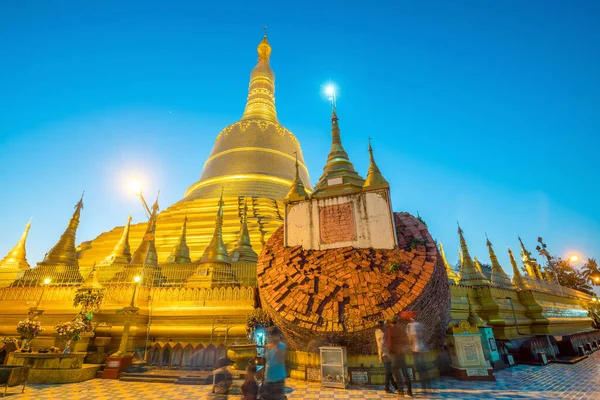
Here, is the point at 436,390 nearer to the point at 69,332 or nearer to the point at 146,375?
the point at 146,375

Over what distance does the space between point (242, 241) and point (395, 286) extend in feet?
34.5

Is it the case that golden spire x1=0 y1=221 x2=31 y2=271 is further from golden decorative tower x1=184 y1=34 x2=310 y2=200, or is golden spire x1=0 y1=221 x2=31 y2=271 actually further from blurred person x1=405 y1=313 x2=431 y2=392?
blurred person x1=405 y1=313 x2=431 y2=392

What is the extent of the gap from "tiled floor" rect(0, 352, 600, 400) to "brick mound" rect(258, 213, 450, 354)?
86 centimetres

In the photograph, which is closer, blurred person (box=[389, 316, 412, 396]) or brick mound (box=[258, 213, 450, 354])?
blurred person (box=[389, 316, 412, 396])

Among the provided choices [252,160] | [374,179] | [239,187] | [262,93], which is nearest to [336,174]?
[374,179]

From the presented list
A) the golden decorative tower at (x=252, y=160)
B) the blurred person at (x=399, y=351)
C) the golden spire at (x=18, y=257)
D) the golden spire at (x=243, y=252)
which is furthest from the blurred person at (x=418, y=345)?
the golden spire at (x=18, y=257)

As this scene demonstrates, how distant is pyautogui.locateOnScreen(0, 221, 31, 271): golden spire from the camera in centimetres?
1689

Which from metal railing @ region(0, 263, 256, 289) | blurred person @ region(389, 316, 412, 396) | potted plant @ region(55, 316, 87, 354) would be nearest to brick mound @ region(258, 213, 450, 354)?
blurred person @ region(389, 316, 412, 396)

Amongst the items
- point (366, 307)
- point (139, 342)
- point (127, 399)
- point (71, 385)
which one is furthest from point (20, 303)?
point (366, 307)

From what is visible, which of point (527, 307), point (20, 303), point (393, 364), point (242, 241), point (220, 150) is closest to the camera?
point (393, 364)

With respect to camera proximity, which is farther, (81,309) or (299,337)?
(81,309)

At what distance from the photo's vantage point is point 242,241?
1530cm

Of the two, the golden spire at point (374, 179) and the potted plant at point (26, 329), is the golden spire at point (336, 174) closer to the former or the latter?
the golden spire at point (374, 179)

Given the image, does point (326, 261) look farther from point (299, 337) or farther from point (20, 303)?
point (20, 303)
